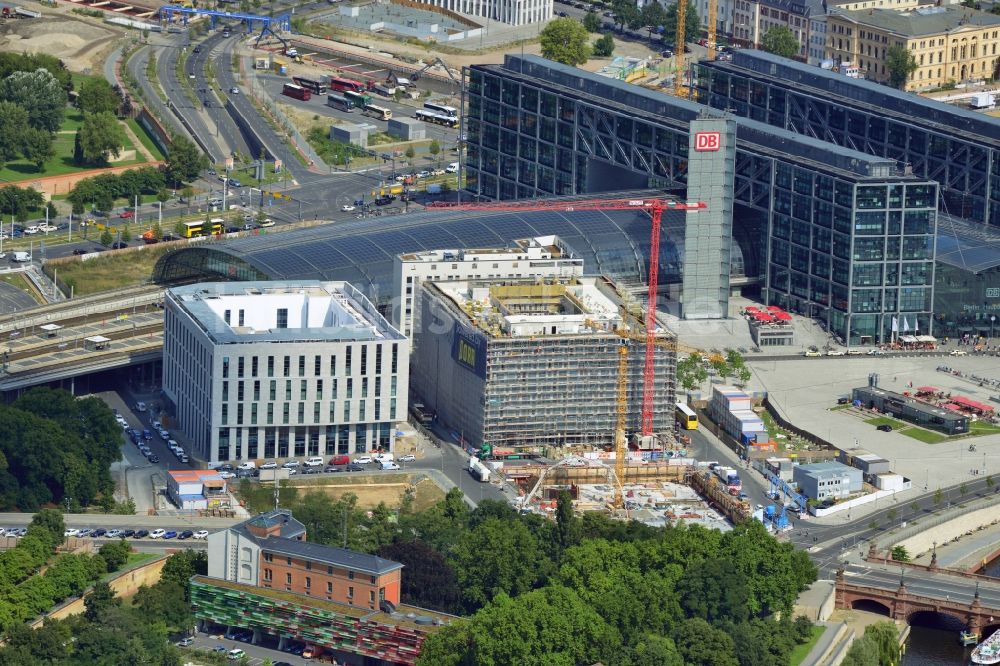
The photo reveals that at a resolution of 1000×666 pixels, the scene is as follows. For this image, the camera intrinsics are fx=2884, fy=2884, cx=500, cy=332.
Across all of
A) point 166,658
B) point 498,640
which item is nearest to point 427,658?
point 498,640

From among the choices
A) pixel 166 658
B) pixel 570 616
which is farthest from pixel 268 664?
pixel 570 616

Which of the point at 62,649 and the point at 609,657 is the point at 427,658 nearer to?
the point at 609,657

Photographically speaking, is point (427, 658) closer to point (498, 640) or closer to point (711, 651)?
point (498, 640)

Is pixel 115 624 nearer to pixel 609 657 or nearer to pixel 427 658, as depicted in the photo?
pixel 427 658

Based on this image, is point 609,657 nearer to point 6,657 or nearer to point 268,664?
point 268,664
